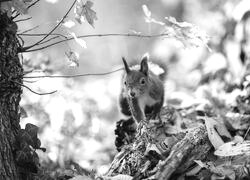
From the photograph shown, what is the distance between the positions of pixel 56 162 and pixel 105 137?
3.40 ft

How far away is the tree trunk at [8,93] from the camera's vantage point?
2057mm

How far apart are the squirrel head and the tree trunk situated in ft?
5.39

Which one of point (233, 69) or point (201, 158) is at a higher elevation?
point (233, 69)

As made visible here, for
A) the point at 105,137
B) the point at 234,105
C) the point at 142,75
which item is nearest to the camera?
the point at 234,105

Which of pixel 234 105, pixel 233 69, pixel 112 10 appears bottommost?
pixel 234 105

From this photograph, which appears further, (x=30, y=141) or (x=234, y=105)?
(x=234, y=105)

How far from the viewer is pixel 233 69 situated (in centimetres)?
408

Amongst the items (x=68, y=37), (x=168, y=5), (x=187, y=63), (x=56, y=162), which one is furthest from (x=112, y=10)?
(x=68, y=37)

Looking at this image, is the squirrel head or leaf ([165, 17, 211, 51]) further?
the squirrel head

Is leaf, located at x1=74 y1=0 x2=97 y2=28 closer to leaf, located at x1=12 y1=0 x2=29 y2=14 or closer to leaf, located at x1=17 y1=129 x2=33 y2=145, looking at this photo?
leaf, located at x1=12 y1=0 x2=29 y2=14

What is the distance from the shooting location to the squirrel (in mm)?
3760

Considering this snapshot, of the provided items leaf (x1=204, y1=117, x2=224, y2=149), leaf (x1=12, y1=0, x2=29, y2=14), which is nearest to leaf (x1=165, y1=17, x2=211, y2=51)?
leaf (x1=204, y1=117, x2=224, y2=149)

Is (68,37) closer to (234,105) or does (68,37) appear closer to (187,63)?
(234,105)

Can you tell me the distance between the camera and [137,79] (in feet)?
12.5
